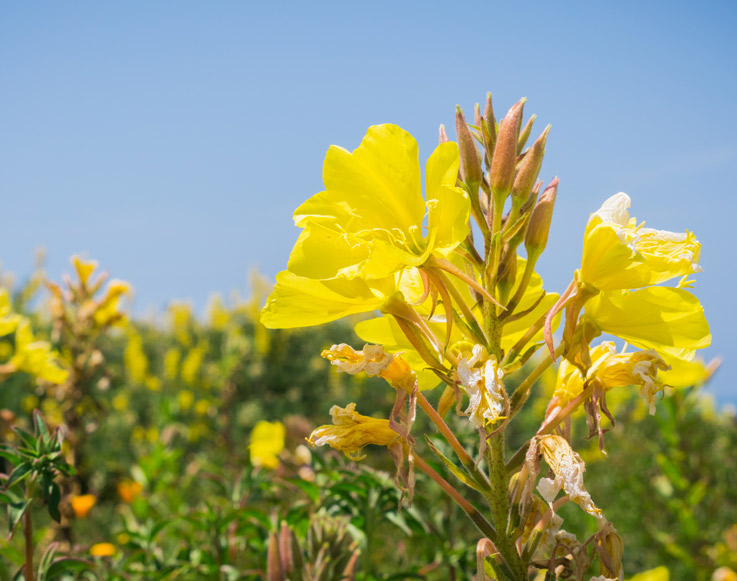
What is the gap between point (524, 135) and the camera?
1.20m

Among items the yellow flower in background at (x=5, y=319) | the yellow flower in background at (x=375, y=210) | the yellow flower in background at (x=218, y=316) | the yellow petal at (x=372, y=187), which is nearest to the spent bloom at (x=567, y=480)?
the yellow flower in background at (x=375, y=210)

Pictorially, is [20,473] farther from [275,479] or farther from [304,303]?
[275,479]

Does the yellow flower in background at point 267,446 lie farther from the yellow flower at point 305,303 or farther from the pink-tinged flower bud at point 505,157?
the pink-tinged flower bud at point 505,157

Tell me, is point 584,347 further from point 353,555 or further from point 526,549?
point 353,555

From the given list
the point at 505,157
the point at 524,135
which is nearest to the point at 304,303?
the point at 505,157

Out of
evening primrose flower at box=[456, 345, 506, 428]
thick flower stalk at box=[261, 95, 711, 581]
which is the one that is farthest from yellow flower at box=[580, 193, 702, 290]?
evening primrose flower at box=[456, 345, 506, 428]

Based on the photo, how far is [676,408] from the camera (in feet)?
A: 11.9

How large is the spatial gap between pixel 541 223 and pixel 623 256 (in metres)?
0.15

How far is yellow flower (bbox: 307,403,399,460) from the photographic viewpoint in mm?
1041

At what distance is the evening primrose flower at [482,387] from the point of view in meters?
0.92

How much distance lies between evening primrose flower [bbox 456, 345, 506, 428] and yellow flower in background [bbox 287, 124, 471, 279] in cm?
19

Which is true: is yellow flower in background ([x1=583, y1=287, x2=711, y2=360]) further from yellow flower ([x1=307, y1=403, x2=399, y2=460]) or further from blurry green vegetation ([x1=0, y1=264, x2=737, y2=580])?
blurry green vegetation ([x1=0, y1=264, x2=737, y2=580])

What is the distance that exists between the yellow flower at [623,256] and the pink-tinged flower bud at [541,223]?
72 millimetres

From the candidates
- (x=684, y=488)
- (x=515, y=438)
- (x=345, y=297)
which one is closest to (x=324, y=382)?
(x=515, y=438)
